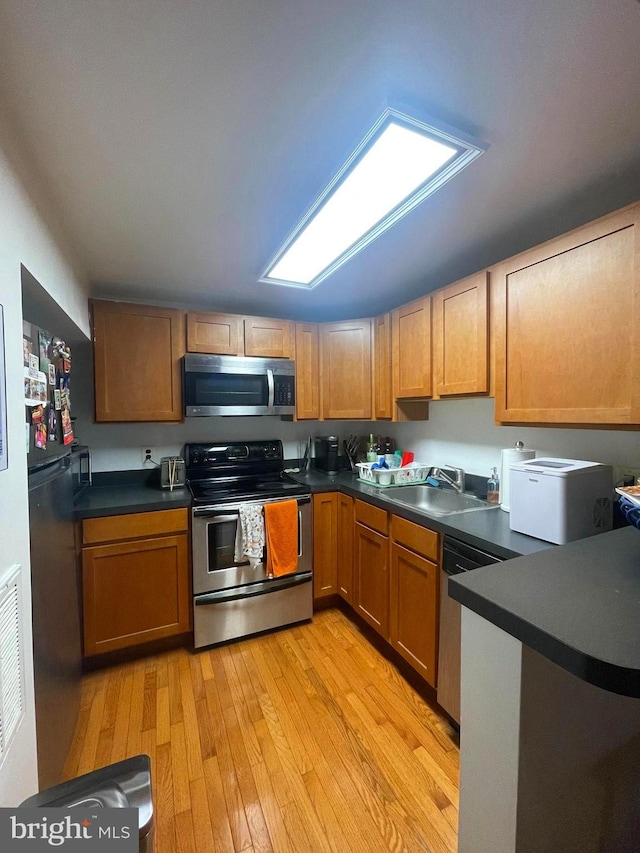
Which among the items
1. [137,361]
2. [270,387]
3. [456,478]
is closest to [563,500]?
[456,478]

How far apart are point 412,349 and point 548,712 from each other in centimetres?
185

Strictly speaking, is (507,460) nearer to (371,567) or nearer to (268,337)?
(371,567)

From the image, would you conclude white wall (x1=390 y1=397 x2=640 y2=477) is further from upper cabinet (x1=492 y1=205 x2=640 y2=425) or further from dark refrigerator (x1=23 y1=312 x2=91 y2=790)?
dark refrigerator (x1=23 y1=312 x2=91 y2=790)

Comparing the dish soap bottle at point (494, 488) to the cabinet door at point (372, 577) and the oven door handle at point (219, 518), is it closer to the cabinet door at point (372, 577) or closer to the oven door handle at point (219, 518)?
the cabinet door at point (372, 577)

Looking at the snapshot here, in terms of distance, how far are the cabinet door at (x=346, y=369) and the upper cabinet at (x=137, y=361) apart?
3.54 feet

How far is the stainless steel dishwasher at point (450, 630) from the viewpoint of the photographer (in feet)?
4.81

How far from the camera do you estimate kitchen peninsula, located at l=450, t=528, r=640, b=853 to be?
68 centimetres

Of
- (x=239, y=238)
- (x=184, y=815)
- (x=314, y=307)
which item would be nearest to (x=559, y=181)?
(x=239, y=238)

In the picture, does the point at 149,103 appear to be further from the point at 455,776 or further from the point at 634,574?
the point at 455,776

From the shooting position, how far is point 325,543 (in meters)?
2.47

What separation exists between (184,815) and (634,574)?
1.69 metres

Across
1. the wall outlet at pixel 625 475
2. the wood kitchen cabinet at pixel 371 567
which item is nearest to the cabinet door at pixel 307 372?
the wood kitchen cabinet at pixel 371 567

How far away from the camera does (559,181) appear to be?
1.29 meters

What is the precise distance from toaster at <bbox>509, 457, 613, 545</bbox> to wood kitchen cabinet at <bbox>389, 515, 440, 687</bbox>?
0.42m
